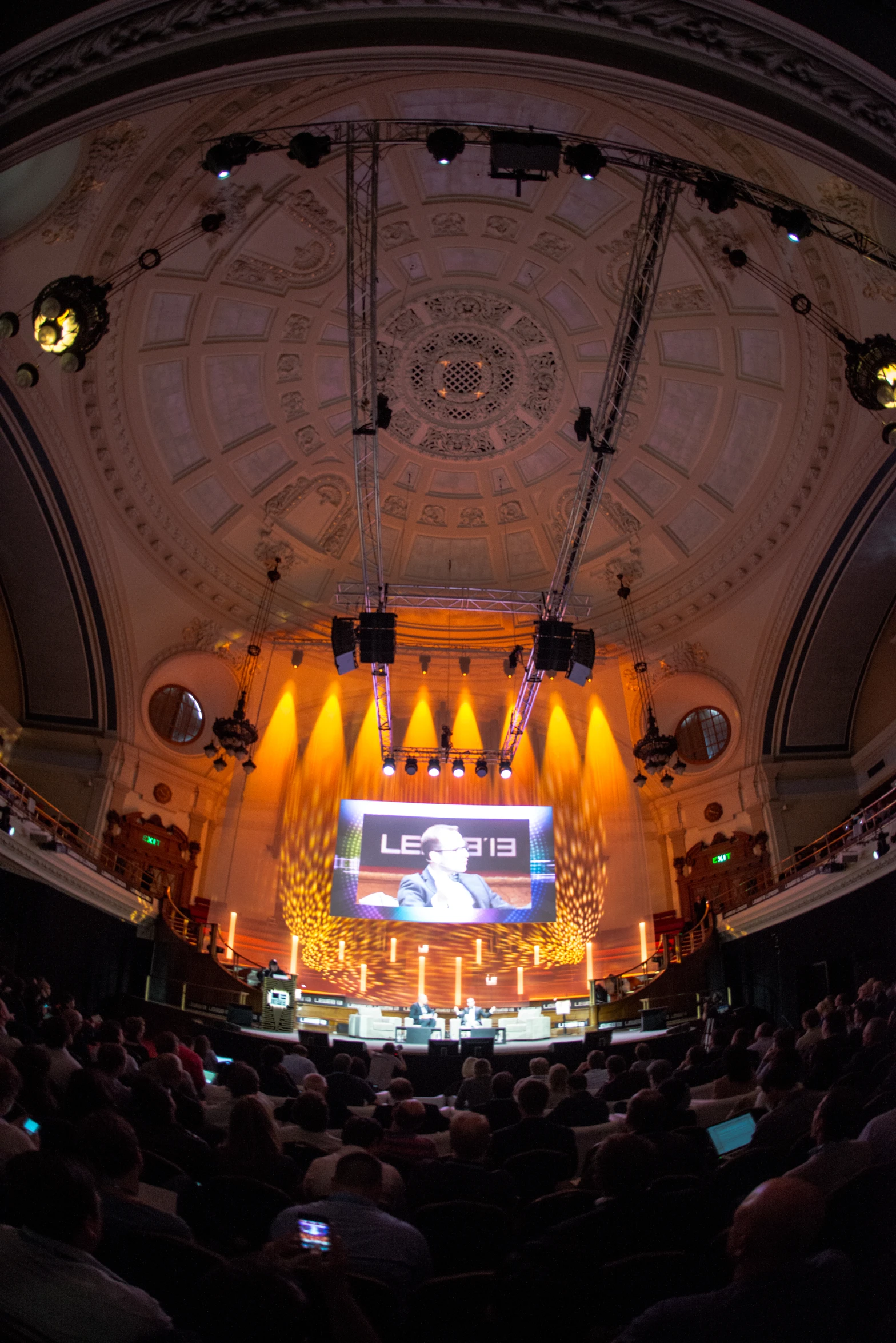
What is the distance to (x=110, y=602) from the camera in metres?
17.6

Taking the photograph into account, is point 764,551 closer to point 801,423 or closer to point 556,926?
point 801,423

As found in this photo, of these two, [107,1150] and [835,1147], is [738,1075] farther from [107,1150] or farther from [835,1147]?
[107,1150]

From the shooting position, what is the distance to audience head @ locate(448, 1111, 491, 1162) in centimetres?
383

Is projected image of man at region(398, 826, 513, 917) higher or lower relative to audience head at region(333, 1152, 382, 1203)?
higher

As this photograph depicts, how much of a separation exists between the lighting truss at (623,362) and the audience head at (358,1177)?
1099 centimetres

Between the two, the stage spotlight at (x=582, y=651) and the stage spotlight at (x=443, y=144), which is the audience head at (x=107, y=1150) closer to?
the stage spotlight at (x=443, y=144)

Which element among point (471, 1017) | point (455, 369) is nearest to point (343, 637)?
point (455, 369)

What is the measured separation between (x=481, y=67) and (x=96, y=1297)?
7.81m

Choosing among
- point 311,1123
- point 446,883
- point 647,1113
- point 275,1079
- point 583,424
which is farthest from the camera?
point 446,883

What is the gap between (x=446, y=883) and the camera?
1891cm

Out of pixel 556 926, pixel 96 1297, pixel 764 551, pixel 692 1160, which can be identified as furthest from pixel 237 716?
pixel 96 1297

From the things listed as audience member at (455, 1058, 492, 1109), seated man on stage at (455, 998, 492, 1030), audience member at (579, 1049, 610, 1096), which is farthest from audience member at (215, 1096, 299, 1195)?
seated man on stage at (455, 998, 492, 1030)

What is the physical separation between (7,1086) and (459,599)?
15198 mm

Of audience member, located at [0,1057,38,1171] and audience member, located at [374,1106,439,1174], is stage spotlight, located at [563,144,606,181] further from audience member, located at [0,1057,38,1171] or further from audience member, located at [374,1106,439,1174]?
audience member, located at [0,1057,38,1171]
